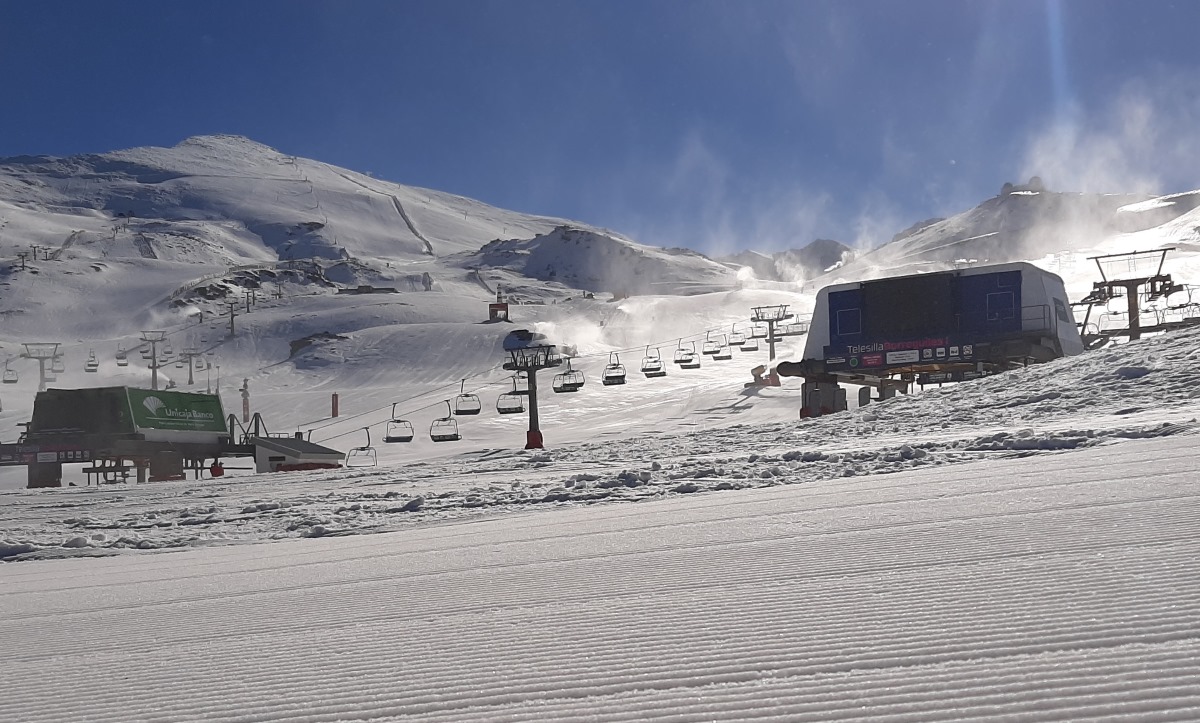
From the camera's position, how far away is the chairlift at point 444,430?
38.4 m

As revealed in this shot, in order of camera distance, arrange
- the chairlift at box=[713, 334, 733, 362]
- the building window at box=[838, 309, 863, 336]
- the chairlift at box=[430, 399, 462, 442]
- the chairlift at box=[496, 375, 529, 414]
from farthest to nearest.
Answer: the chairlift at box=[713, 334, 733, 362]
the chairlift at box=[496, 375, 529, 414]
the chairlift at box=[430, 399, 462, 442]
the building window at box=[838, 309, 863, 336]

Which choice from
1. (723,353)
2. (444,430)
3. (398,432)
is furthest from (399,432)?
(723,353)

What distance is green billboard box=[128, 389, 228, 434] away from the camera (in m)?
34.3

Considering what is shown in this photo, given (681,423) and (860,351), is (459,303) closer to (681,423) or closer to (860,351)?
(681,423)

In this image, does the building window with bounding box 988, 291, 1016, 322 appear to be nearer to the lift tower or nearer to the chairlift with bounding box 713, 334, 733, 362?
the lift tower

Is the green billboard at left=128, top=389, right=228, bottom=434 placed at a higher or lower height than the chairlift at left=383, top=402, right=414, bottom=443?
higher

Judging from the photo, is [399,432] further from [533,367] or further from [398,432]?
[533,367]

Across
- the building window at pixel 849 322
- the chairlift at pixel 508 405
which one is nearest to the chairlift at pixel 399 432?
the chairlift at pixel 508 405

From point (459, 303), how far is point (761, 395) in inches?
2705

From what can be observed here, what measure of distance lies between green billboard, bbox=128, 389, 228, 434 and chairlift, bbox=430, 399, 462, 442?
802 centimetres

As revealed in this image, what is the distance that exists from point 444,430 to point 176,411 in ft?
33.3

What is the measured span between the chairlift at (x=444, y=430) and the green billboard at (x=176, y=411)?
26.3 feet

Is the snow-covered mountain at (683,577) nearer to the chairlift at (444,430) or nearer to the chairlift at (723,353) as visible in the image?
the chairlift at (444,430)

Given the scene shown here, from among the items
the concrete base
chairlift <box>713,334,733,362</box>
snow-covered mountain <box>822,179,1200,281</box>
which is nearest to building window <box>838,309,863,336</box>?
the concrete base
